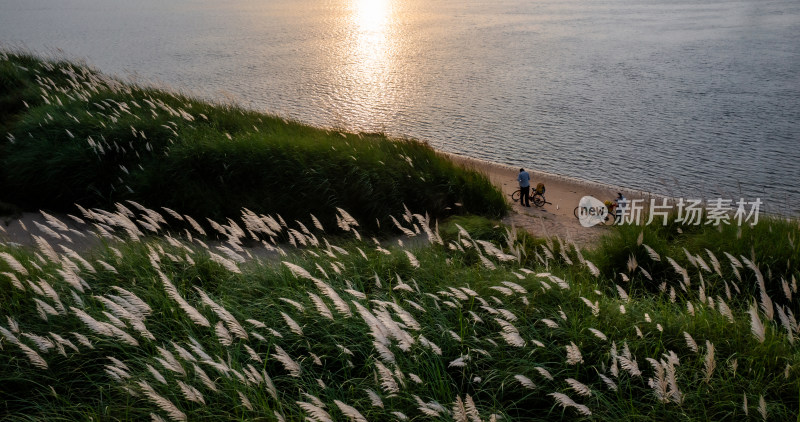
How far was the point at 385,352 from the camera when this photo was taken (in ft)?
10.8

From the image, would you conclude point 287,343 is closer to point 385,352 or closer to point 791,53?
point 385,352

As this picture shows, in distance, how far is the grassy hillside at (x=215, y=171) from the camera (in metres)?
10.3

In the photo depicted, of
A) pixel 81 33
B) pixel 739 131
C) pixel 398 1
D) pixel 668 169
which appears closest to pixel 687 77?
pixel 739 131

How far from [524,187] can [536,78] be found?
27.6 meters

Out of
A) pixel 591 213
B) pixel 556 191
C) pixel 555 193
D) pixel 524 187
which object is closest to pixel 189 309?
pixel 524 187

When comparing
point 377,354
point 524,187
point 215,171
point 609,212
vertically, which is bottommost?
point 609,212

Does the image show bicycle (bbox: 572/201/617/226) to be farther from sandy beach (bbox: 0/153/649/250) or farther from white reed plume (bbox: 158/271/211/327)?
white reed plume (bbox: 158/271/211/327)

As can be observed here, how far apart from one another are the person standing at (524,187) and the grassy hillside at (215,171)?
388 centimetres

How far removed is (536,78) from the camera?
41250mm

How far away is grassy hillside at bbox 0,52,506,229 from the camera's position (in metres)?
10.3

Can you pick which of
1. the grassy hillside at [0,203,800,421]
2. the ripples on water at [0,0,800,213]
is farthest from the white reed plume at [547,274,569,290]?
the ripples on water at [0,0,800,213]

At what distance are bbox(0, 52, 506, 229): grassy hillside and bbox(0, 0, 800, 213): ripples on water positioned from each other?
488 cm

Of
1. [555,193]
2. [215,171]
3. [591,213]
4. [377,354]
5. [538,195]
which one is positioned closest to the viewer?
[377,354]

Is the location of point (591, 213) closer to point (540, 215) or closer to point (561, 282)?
point (540, 215)
